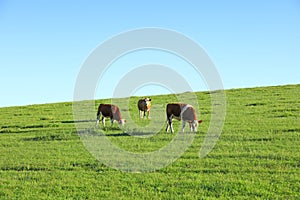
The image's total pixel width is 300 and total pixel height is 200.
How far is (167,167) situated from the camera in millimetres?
14250

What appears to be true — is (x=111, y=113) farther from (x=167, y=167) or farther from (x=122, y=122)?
(x=167, y=167)

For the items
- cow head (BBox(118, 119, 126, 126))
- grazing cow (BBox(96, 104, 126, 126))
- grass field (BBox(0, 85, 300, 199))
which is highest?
grazing cow (BBox(96, 104, 126, 126))

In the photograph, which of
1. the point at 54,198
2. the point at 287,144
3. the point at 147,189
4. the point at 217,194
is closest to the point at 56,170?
the point at 54,198

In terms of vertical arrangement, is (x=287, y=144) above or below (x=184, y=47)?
below

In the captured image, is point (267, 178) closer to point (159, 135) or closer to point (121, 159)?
point (121, 159)

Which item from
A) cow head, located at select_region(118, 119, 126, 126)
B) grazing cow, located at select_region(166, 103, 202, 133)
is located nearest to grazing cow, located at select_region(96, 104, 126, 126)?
cow head, located at select_region(118, 119, 126, 126)

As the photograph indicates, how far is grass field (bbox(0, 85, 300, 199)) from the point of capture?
11.7 metres

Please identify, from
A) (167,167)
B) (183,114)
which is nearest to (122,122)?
(183,114)

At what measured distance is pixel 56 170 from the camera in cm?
1472

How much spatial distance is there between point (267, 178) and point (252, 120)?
1218 centimetres

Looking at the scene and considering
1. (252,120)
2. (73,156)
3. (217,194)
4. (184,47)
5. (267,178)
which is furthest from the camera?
(252,120)

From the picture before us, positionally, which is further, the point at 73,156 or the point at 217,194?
the point at 73,156

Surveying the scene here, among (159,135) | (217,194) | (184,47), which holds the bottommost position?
(217,194)

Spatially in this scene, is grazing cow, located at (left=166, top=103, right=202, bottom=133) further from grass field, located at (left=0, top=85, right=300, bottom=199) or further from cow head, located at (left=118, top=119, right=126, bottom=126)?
cow head, located at (left=118, top=119, right=126, bottom=126)
